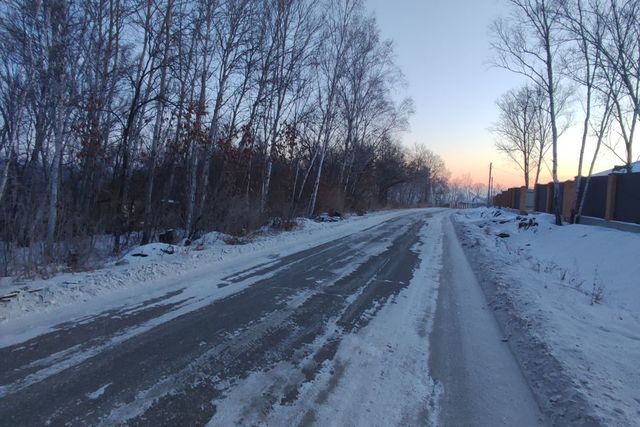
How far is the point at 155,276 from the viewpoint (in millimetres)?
7539

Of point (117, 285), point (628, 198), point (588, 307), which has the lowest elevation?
point (588, 307)

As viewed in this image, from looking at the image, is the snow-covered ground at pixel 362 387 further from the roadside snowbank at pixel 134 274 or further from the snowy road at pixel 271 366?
the roadside snowbank at pixel 134 274

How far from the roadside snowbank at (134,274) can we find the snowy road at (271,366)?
79cm

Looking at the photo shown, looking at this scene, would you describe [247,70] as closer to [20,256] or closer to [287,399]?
[20,256]

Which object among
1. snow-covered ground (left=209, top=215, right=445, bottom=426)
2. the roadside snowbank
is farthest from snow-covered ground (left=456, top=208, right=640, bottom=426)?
the roadside snowbank

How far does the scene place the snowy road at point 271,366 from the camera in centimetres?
338

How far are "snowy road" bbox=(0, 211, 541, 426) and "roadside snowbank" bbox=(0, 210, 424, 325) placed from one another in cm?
79

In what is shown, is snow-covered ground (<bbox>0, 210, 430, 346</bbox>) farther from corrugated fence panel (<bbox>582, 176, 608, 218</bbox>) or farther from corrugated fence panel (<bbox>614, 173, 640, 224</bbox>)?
corrugated fence panel (<bbox>582, 176, 608, 218</bbox>)

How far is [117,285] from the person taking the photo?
22.1ft

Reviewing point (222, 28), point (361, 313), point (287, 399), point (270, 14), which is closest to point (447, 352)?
point (361, 313)

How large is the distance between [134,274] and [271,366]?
419 centimetres

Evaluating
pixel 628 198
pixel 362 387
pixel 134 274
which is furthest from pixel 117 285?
pixel 628 198

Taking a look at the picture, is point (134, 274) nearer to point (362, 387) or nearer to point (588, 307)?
point (362, 387)

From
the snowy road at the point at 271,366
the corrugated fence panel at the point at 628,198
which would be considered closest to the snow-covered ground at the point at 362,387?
the snowy road at the point at 271,366
